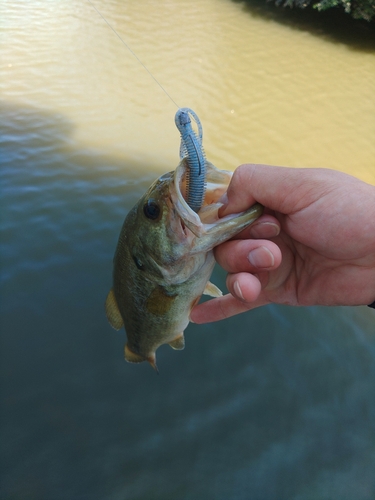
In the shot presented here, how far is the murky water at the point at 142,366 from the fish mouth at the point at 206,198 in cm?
254

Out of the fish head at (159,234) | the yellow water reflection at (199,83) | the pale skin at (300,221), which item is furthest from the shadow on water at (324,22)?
the fish head at (159,234)

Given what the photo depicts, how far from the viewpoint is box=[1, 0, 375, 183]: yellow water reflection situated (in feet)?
27.6

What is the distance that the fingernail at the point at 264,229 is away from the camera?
2.27 m

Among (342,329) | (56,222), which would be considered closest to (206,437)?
(342,329)

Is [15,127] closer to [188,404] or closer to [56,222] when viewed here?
[56,222]

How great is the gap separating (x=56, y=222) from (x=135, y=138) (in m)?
3.09

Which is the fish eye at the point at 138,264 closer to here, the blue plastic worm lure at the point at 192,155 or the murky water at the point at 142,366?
the blue plastic worm lure at the point at 192,155

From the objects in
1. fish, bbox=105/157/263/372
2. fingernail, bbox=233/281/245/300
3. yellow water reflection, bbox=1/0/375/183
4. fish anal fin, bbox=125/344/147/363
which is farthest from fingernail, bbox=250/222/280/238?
yellow water reflection, bbox=1/0/375/183

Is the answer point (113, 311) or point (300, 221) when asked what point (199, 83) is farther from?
point (300, 221)

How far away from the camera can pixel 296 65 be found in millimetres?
12711

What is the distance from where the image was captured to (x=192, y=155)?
1.89 metres

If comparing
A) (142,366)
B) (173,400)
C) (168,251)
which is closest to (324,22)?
(142,366)

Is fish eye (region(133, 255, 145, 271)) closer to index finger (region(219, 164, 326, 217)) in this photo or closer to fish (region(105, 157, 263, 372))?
fish (region(105, 157, 263, 372))

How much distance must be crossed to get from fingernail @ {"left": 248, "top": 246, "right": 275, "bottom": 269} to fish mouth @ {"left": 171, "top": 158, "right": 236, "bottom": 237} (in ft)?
0.79
